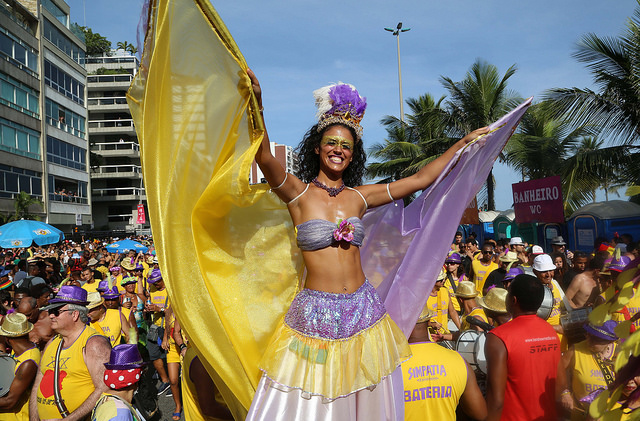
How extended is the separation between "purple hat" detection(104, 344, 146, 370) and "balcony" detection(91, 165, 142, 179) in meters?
52.3

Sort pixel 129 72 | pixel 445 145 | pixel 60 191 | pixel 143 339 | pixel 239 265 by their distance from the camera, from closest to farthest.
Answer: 1. pixel 239 265
2. pixel 143 339
3. pixel 445 145
4. pixel 60 191
5. pixel 129 72

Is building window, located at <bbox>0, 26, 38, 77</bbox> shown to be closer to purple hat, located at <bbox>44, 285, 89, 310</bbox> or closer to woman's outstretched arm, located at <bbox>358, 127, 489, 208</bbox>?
purple hat, located at <bbox>44, 285, 89, 310</bbox>

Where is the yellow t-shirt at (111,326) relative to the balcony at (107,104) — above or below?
below

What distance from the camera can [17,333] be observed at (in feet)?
13.7

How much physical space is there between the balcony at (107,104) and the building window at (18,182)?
24.8 m

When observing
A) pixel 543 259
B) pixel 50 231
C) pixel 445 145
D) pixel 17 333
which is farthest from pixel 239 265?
pixel 445 145

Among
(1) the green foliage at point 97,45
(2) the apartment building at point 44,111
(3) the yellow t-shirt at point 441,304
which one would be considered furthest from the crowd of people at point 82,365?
(1) the green foliage at point 97,45

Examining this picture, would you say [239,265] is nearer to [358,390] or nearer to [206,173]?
[206,173]

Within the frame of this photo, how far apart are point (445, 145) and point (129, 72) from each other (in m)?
47.4

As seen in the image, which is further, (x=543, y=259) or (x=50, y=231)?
(x=50, y=231)

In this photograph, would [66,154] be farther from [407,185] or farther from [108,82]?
[407,185]

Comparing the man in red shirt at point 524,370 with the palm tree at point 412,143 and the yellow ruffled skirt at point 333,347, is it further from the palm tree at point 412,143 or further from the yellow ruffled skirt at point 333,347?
the palm tree at point 412,143

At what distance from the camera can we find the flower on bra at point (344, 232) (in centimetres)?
261

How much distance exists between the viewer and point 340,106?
2889 mm
